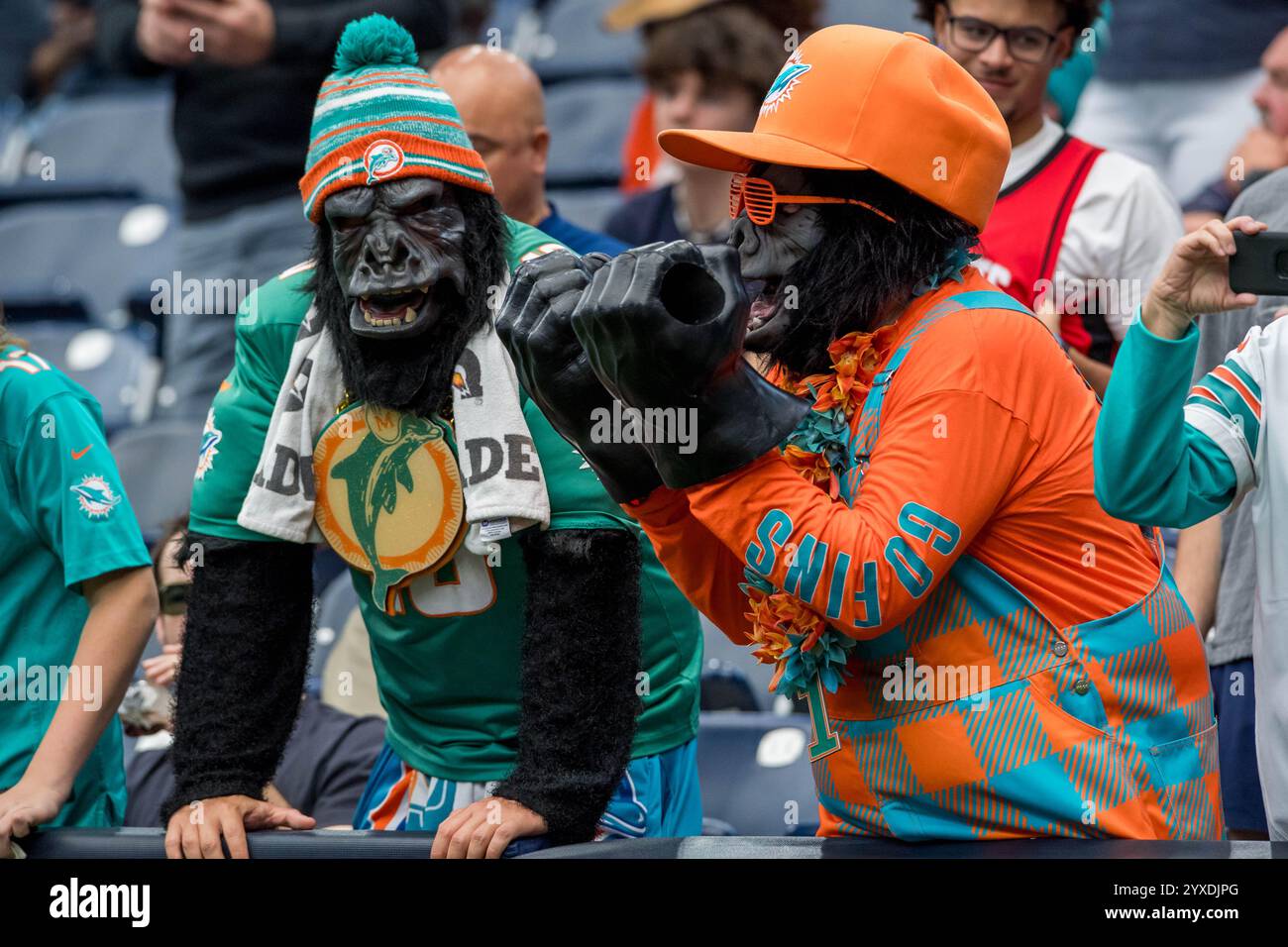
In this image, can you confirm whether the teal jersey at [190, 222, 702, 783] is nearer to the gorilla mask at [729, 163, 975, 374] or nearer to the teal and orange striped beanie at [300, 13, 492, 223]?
the teal and orange striped beanie at [300, 13, 492, 223]

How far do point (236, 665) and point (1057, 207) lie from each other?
1.71 meters

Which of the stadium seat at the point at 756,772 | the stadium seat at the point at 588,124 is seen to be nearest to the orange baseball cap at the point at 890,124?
the stadium seat at the point at 756,772

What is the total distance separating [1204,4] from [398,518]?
12.1 feet

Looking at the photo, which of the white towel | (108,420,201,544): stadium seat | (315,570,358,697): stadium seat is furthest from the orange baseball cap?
(108,420,201,544): stadium seat

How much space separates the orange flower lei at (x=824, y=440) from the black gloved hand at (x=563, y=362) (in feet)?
0.67

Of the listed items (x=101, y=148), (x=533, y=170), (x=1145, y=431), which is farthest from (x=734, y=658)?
(x=101, y=148)

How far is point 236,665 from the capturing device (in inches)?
100

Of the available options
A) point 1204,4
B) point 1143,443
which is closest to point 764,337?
point 1143,443

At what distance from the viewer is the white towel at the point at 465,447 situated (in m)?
2.41

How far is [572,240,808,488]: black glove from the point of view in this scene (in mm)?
1829

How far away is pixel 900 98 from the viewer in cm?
209

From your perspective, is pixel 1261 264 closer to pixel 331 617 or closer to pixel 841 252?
pixel 841 252

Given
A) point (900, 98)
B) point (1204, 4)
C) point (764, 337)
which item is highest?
point (1204, 4)
